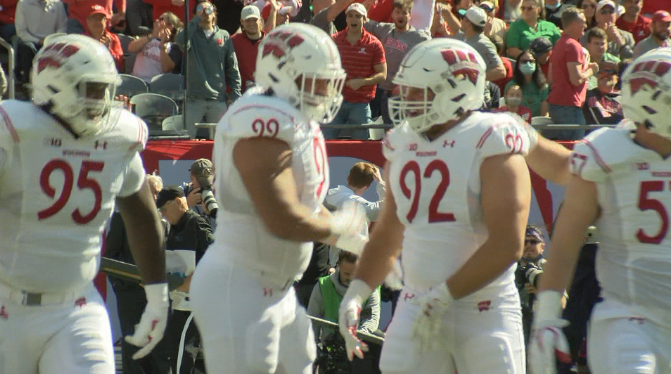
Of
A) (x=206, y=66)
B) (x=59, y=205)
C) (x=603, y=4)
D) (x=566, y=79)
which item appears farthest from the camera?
(x=603, y=4)

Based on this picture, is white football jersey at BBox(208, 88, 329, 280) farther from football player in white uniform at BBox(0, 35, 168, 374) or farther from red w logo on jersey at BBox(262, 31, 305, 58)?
football player in white uniform at BBox(0, 35, 168, 374)

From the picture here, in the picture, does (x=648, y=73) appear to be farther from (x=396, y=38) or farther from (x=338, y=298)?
(x=396, y=38)

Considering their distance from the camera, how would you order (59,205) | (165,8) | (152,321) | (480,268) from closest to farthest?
(480,268)
(59,205)
(152,321)
(165,8)

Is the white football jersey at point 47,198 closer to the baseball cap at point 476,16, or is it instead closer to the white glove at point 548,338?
the white glove at point 548,338

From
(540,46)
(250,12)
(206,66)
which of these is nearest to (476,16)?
(540,46)

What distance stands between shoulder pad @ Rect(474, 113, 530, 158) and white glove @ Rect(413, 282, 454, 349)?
519 mm

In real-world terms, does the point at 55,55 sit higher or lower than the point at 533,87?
higher

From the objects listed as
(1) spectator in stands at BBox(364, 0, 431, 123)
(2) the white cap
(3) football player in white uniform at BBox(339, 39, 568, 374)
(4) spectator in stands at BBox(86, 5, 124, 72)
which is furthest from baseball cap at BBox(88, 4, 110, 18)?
(3) football player in white uniform at BBox(339, 39, 568, 374)

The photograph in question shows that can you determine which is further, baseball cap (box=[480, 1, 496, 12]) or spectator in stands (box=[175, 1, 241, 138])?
baseball cap (box=[480, 1, 496, 12])

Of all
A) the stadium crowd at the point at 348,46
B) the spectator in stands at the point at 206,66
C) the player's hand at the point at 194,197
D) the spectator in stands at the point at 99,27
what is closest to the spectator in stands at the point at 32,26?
the stadium crowd at the point at 348,46

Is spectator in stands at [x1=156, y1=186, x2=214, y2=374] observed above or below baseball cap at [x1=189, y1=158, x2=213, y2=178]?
below

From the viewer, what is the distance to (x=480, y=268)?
13.3ft

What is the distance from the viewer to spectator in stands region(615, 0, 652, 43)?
13070 millimetres

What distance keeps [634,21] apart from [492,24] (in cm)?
242
